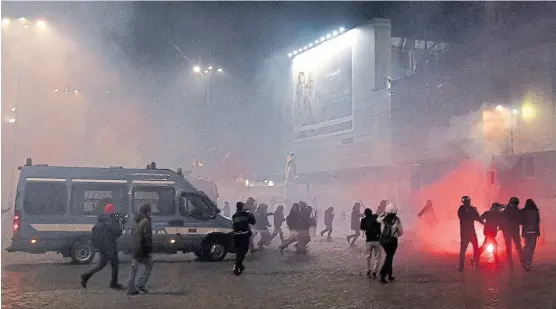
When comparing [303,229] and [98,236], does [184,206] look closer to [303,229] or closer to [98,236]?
[303,229]

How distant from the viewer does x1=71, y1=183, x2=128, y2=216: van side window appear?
41.1 ft

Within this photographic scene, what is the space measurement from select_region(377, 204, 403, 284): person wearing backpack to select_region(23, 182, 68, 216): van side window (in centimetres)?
761

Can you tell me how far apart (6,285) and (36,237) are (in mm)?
2913

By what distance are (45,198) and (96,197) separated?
115 centimetres

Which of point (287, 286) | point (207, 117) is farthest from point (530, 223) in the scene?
point (207, 117)

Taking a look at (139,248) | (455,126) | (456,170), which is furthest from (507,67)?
(139,248)

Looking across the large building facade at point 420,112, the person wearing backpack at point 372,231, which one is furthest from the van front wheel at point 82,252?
the large building facade at point 420,112

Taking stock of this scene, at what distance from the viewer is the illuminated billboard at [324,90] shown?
33.6m

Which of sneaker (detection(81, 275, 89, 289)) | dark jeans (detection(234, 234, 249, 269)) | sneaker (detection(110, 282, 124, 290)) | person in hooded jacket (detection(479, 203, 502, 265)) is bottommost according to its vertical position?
sneaker (detection(110, 282, 124, 290))

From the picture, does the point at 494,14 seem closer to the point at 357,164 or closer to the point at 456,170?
the point at 456,170

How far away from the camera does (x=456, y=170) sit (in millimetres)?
27047

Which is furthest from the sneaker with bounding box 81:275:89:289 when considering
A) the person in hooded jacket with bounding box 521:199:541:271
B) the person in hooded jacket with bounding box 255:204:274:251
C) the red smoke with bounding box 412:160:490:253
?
the red smoke with bounding box 412:160:490:253

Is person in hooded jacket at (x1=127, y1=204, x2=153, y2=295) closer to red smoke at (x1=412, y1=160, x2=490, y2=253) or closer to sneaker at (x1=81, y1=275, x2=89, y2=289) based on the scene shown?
sneaker at (x1=81, y1=275, x2=89, y2=289)

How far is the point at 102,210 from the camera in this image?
12516 millimetres
